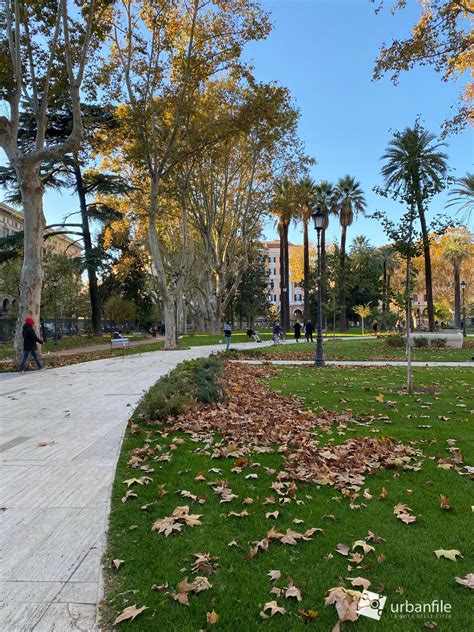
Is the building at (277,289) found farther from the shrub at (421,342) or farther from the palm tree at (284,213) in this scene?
the shrub at (421,342)

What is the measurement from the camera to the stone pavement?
2615mm

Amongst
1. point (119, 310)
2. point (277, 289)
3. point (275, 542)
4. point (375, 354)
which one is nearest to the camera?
point (275, 542)

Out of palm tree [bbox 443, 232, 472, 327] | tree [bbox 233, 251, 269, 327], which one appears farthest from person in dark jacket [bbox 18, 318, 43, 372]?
palm tree [bbox 443, 232, 472, 327]

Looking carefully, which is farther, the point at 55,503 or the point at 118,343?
the point at 118,343

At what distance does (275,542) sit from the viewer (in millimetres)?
3268

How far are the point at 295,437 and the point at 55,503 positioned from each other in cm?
304

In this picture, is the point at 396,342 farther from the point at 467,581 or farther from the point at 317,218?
the point at 467,581

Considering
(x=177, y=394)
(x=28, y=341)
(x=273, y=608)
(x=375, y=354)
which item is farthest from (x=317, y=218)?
(x=273, y=608)

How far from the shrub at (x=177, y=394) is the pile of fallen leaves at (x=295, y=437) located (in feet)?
0.61

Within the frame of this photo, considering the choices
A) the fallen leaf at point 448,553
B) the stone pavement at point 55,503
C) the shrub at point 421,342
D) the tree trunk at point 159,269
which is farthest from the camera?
the shrub at point 421,342

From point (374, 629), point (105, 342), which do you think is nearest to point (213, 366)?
point (374, 629)

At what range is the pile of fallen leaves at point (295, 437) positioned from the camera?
4648 millimetres

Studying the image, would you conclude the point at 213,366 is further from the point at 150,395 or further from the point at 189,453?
the point at 189,453

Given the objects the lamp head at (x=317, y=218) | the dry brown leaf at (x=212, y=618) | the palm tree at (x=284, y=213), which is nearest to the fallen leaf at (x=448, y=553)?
the dry brown leaf at (x=212, y=618)
